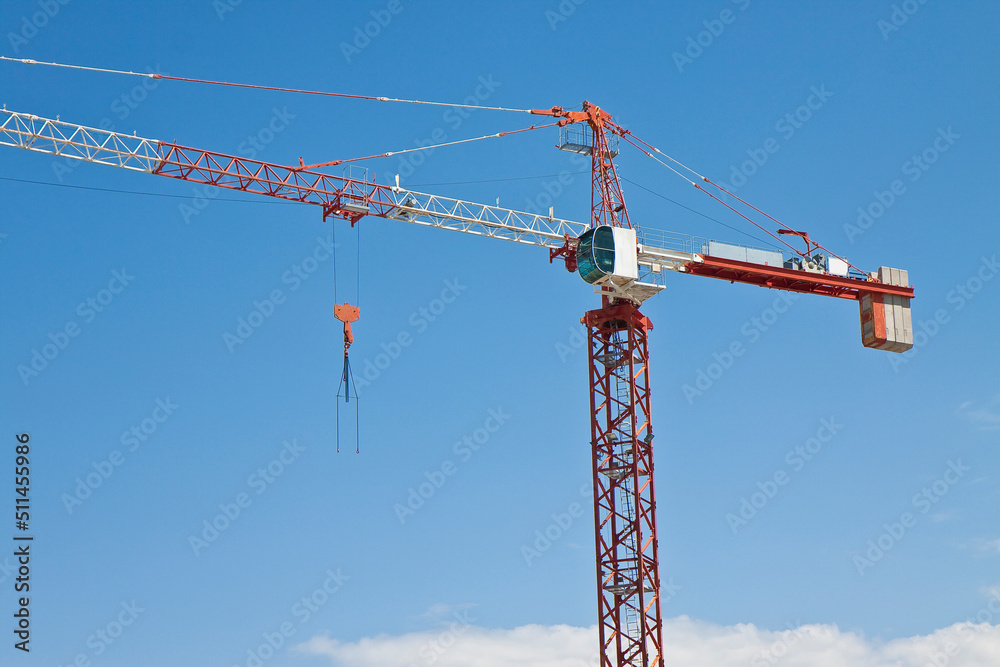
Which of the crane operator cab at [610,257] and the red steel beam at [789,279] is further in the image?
the red steel beam at [789,279]

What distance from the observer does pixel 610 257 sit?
87.8 metres

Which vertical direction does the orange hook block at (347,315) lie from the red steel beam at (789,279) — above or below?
below

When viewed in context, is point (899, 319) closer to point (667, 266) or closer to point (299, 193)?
point (667, 266)

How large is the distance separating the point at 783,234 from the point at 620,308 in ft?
51.2

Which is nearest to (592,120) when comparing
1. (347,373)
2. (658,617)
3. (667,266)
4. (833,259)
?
(667,266)

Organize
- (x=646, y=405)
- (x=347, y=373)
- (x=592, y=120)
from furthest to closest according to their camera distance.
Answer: (x=592, y=120) < (x=646, y=405) < (x=347, y=373)

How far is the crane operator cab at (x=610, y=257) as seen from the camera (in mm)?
87750

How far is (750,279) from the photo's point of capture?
9300cm

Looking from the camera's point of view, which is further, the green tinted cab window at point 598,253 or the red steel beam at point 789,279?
the red steel beam at point 789,279

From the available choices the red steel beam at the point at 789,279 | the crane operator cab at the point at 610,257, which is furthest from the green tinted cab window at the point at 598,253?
the red steel beam at the point at 789,279

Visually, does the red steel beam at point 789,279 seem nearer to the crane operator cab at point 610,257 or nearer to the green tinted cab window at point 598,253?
the crane operator cab at point 610,257

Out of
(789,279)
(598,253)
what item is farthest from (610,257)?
(789,279)

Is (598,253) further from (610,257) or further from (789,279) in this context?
(789,279)

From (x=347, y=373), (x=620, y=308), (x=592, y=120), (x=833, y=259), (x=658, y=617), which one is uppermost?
(x=592, y=120)
